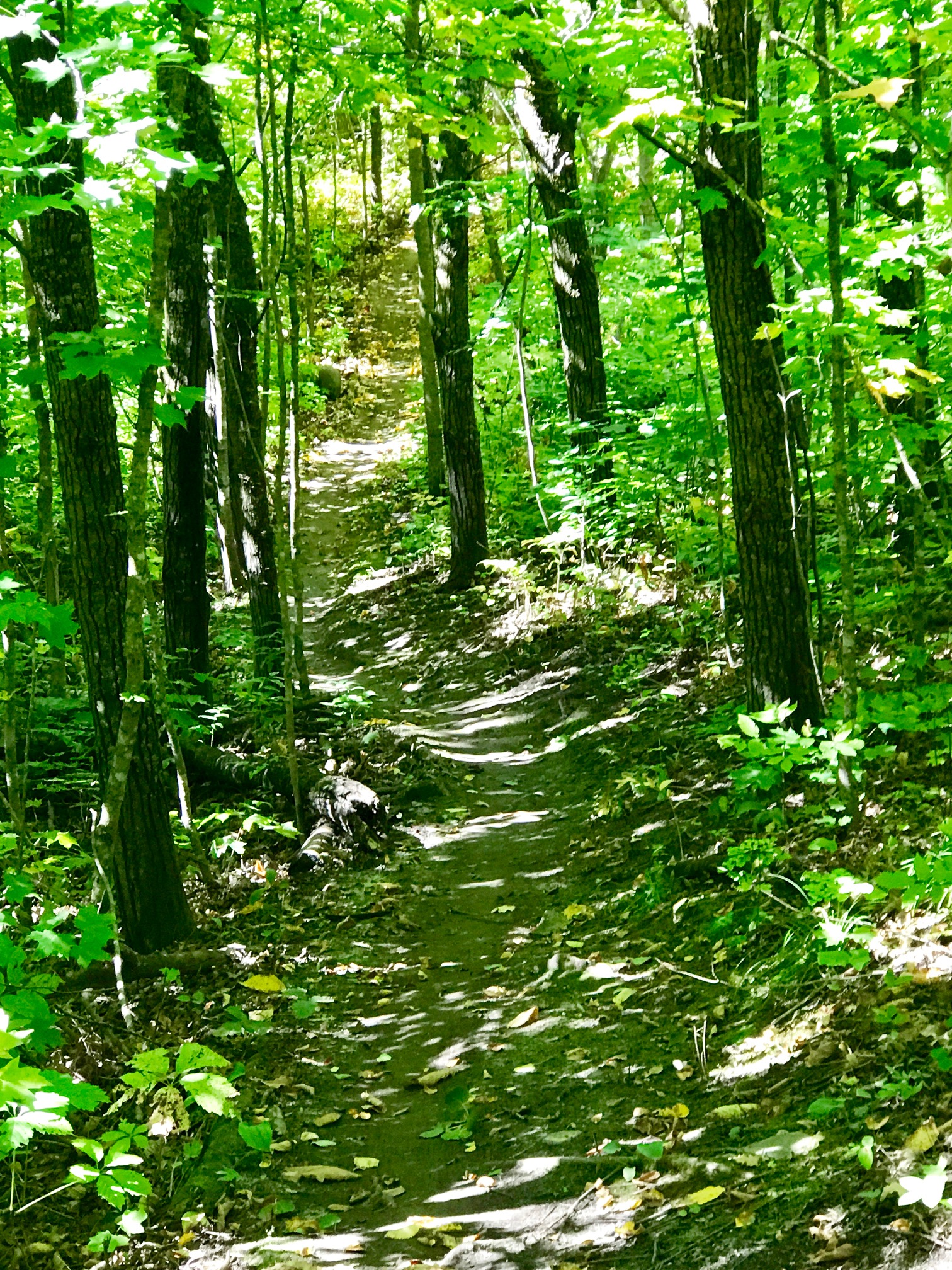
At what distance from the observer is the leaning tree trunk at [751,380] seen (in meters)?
4.93

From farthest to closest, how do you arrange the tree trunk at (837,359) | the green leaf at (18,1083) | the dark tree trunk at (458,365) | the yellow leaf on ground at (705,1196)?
the dark tree trunk at (458,365) → the tree trunk at (837,359) → the yellow leaf on ground at (705,1196) → the green leaf at (18,1083)

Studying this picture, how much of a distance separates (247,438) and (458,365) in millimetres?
3331

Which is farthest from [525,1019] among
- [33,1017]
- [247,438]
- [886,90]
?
[247,438]

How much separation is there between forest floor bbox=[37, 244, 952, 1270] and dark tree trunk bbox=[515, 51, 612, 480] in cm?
382

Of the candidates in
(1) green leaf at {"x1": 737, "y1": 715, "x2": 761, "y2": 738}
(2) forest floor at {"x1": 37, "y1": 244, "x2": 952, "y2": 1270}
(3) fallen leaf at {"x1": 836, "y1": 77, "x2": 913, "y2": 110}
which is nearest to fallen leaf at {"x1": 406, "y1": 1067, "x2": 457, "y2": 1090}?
(2) forest floor at {"x1": 37, "y1": 244, "x2": 952, "y2": 1270}

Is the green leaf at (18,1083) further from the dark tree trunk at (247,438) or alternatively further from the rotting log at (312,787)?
the dark tree trunk at (247,438)

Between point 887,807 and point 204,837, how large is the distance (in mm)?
4635

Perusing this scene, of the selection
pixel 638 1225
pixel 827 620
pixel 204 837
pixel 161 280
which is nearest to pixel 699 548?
pixel 827 620

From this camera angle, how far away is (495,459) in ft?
49.5

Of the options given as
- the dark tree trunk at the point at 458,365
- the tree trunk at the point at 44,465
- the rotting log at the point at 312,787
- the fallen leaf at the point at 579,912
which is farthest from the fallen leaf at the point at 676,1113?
the dark tree trunk at the point at 458,365

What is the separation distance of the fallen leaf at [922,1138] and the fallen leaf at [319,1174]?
214 centimetres

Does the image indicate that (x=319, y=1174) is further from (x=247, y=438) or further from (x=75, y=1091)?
(x=247, y=438)

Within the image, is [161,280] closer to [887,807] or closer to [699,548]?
[887,807]

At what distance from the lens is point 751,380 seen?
5.20m
